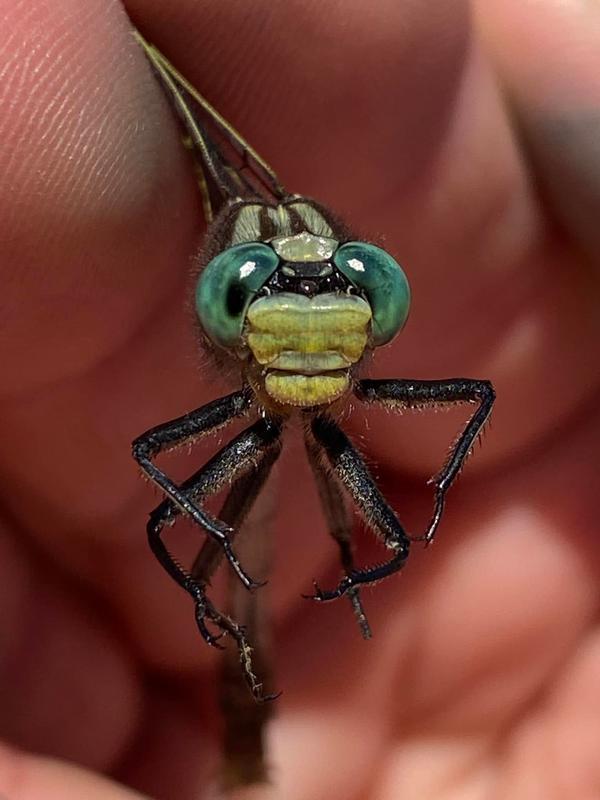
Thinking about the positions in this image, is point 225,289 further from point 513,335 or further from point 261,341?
point 513,335

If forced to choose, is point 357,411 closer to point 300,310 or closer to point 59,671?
point 300,310

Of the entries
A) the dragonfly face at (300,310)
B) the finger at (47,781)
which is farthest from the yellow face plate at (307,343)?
the finger at (47,781)

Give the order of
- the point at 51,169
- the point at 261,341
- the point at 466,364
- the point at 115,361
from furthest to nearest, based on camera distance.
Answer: the point at 466,364 → the point at 115,361 → the point at 51,169 → the point at 261,341

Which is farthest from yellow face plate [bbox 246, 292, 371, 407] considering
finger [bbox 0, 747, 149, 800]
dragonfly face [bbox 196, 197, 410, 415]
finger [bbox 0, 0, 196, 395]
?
finger [bbox 0, 747, 149, 800]

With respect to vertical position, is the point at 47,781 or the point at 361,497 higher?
the point at 361,497

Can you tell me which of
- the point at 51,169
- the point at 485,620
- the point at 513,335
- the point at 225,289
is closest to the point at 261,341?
the point at 225,289

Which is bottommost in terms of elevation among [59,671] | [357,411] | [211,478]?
[59,671]

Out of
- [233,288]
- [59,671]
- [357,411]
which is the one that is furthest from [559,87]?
[59,671]
